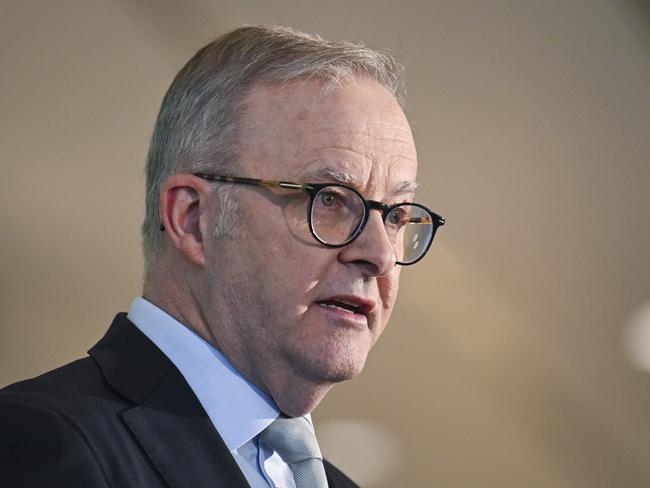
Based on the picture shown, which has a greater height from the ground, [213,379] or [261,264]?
[261,264]

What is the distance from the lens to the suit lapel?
1.27 meters

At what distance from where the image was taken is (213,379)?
1.42 metres

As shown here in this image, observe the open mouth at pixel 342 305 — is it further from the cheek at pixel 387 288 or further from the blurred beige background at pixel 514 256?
the blurred beige background at pixel 514 256

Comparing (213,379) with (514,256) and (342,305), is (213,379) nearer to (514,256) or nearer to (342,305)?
(342,305)

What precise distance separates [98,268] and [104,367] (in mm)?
621

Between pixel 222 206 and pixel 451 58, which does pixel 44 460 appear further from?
pixel 451 58

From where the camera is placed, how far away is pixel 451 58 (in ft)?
7.54

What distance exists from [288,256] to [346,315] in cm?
13

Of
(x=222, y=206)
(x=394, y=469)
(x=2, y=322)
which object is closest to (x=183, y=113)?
(x=222, y=206)

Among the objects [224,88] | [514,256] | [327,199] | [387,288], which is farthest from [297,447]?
[514,256]

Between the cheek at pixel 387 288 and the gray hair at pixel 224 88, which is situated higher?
the gray hair at pixel 224 88

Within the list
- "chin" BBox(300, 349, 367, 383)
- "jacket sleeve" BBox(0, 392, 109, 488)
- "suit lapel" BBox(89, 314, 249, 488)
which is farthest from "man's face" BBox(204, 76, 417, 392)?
"jacket sleeve" BBox(0, 392, 109, 488)

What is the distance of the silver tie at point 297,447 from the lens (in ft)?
4.78

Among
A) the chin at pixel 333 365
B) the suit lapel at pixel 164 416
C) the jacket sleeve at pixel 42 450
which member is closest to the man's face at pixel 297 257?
the chin at pixel 333 365
